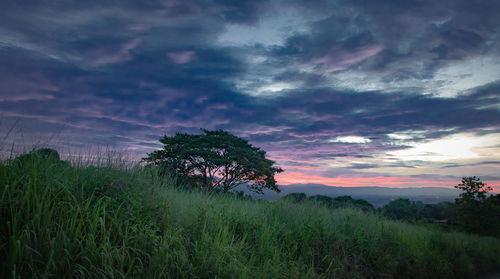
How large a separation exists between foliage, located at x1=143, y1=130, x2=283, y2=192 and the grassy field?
9560mm

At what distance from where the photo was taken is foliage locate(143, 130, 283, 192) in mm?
17656

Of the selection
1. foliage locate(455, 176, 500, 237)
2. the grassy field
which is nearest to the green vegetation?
the grassy field

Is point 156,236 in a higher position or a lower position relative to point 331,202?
higher

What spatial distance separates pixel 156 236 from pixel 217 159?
1351 centimetres

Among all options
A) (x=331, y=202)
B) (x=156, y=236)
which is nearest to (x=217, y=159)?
(x=331, y=202)

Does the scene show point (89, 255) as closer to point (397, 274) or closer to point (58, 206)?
point (58, 206)

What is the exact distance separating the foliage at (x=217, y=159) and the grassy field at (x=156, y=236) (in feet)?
31.4

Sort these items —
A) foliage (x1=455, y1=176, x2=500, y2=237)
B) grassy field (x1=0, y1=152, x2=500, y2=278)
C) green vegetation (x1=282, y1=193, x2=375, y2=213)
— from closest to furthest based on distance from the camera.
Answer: grassy field (x1=0, y1=152, x2=500, y2=278)
green vegetation (x1=282, y1=193, x2=375, y2=213)
foliage (x1=455, y1=176, x2=500, y2=237)

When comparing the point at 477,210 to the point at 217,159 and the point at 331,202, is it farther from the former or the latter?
the point at 217,159

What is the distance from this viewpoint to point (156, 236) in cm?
420

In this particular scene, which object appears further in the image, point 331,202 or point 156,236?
point 331,202

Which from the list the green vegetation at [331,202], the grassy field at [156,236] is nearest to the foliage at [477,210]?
the green vegetation at [331,202]

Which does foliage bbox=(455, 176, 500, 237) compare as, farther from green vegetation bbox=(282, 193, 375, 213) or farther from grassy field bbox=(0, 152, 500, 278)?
grassy field bbox=(0, 152, 500, 278)

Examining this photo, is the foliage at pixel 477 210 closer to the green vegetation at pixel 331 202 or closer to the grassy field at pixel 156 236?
the green vegetation at pixel 331 202
